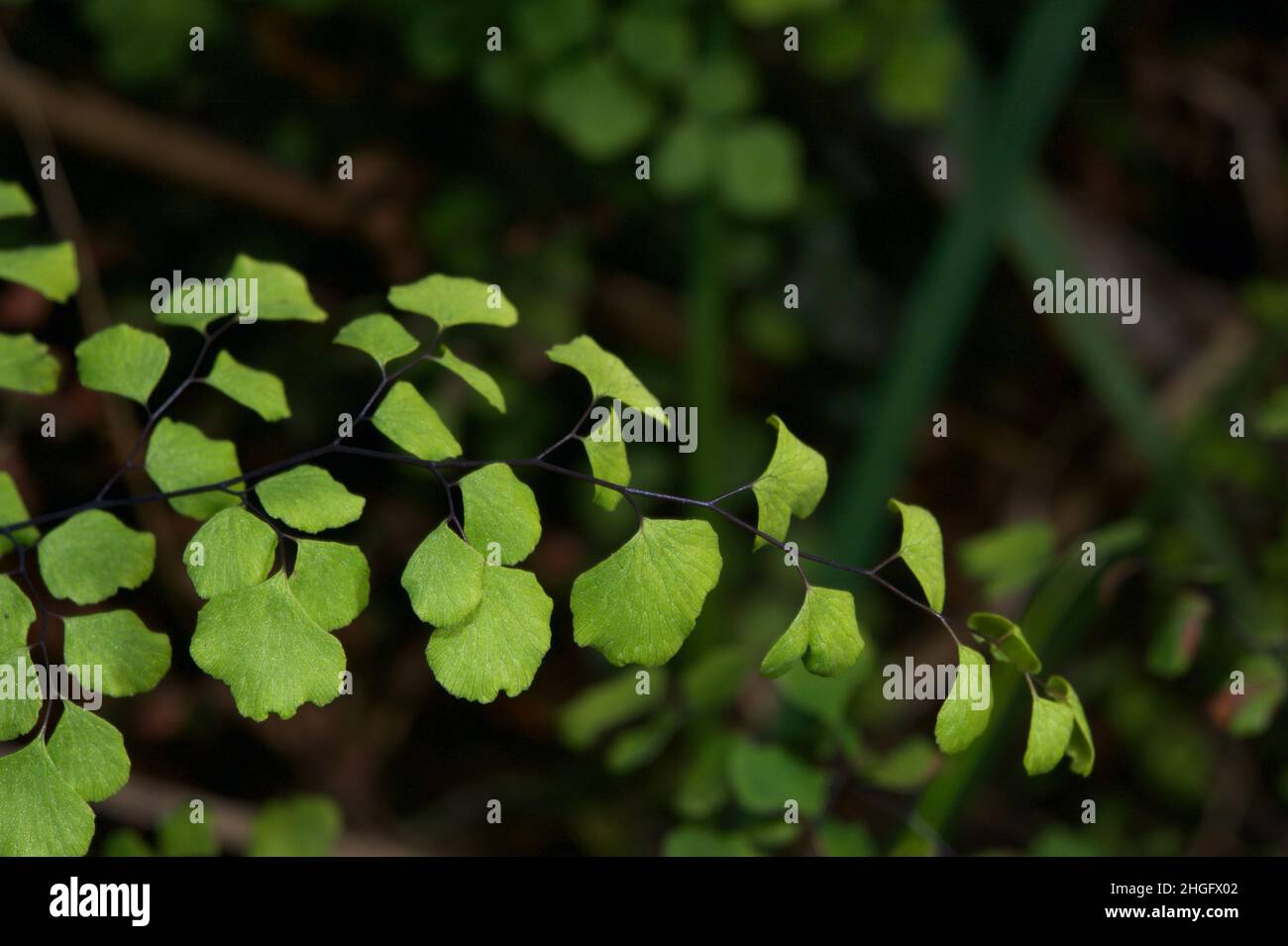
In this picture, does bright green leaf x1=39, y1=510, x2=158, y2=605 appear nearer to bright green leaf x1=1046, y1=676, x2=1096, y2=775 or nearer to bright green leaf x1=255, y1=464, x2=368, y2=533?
bright green leaf x1=255, y1=464, x2=368, y2=533

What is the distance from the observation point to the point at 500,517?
557mm

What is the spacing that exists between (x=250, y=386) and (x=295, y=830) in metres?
0.52

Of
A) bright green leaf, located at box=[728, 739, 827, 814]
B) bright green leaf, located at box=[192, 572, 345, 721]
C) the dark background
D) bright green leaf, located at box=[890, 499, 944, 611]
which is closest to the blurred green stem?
the dark background

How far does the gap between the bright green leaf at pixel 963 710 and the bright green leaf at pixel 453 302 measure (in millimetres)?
337

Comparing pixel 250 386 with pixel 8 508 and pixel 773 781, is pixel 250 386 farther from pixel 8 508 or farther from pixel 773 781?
pixel 773 781

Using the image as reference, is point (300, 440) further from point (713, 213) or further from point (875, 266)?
point (875, 266)

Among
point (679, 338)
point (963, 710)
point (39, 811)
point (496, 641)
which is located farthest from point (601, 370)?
point (679, 338)

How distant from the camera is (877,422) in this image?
123cm

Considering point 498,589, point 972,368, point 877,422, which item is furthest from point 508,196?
point 498,589

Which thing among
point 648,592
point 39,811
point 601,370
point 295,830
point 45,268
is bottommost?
point 295,830

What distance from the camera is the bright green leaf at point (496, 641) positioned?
1.78ft

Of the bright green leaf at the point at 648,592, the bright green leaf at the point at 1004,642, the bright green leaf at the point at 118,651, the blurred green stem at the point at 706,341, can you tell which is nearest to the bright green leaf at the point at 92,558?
the bright green leaf at the point at 118,651

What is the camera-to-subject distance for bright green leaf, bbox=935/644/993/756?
0.56 meters

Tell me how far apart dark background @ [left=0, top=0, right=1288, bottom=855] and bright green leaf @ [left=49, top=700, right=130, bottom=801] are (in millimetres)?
524
